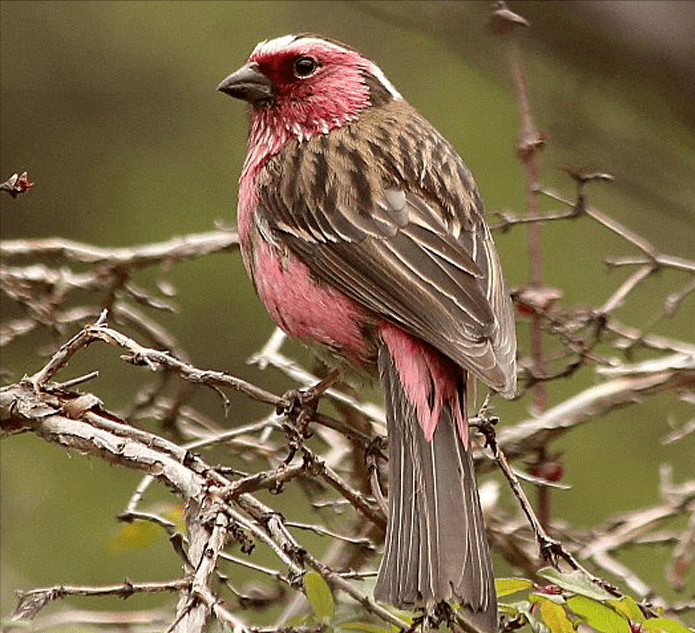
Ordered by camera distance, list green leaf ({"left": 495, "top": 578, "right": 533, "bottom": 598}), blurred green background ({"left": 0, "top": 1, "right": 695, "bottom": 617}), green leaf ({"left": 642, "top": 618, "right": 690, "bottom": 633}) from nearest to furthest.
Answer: green leaf ({"left": 642, "top": 618, "right": 690, "bottom": 633}), green leaf ({"left": 495, "top": 578, "right": 533, "bottom": 598}), blurred green background ({"left": 0, "top": 1, "right": 695, "bottom": 617})

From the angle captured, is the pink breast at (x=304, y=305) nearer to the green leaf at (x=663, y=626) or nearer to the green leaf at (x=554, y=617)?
the green leaf at (x=554, y=617)

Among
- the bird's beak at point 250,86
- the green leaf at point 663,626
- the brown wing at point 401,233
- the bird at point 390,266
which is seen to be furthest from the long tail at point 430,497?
the bird's beak at point 250,86

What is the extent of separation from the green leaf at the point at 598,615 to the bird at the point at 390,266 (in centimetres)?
41

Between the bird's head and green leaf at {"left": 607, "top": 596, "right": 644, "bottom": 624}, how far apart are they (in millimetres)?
2635

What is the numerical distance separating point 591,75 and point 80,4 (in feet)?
23.3

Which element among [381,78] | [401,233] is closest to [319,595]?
[401,233]

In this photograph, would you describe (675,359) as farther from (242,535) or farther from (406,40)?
(406,40)

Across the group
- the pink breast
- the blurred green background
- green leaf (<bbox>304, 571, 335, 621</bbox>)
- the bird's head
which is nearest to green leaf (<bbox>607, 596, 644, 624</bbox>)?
green leaf (<bbox>304, 571, 335, 621</bbox>)

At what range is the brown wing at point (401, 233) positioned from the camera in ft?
15.1

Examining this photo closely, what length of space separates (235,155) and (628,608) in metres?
6.96

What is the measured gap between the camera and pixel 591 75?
4344mm

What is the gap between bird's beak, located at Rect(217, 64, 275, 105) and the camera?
5.67 meters

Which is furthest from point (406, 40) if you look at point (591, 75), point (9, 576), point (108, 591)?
point (108, 591)

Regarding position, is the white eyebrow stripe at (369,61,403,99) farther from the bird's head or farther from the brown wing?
the brown wing
